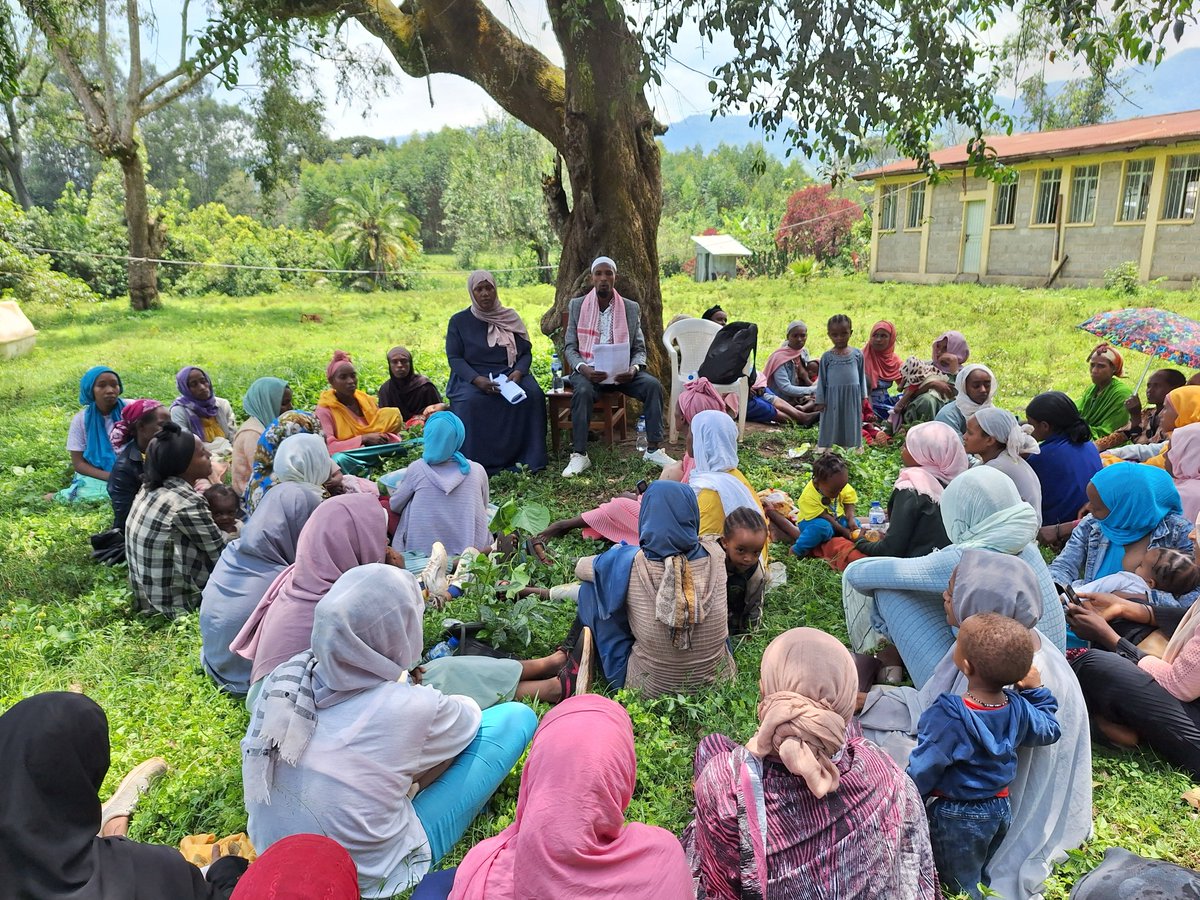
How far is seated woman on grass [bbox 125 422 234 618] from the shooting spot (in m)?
3.90

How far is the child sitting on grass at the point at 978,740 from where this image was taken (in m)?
2.22

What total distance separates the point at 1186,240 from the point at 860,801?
719 inches

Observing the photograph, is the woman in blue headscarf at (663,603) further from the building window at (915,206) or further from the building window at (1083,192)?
the building window at (915,206)

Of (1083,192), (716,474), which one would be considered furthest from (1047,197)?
(716,474)

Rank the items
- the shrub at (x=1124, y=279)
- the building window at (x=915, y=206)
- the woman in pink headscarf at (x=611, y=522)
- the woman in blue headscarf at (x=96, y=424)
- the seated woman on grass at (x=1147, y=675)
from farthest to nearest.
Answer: the building window at (x=915, y=206) → the shrub at (x=1124, y=279) → the woman in blue headscarf at (x=96, y=424) → the woman in pink headscarf at (x=611, y=522) → the seated woman on grass at (x=1147, y=675)

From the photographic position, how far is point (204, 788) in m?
2.90

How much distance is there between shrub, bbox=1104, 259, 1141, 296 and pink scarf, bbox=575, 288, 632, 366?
1315 centimetres

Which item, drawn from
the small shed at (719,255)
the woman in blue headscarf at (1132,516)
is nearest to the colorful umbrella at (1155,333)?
the woman in blue headscarf at (1132,516)

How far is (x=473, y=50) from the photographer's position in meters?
7.71

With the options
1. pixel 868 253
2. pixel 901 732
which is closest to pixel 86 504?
pixel 901 732

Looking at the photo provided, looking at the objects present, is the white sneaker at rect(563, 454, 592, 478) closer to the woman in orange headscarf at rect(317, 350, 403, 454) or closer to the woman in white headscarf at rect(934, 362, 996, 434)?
the woman in orange headscarf at rect(317, 350, 403, 454)

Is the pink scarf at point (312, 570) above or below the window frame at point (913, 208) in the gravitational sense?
below

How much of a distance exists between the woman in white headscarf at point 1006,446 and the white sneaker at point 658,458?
262cm

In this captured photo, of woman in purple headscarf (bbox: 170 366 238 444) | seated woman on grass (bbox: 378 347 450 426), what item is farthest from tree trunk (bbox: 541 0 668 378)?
woman in purple headscarf (bbox: 170 366 238 444)
